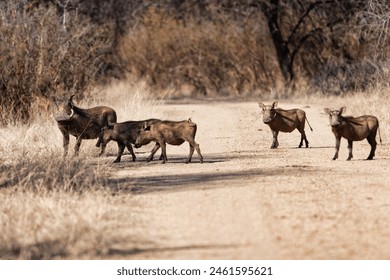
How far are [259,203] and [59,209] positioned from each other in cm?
206

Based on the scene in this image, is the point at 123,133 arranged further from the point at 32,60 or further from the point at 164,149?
the point at 32,60

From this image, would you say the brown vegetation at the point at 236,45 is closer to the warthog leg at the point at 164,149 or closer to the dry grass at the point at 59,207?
the warthog leg at the point at 164,149

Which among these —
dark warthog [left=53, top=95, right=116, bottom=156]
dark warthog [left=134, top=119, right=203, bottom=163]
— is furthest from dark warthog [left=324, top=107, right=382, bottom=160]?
dark warthog [left=53, top=95, right=116, bottom=156]

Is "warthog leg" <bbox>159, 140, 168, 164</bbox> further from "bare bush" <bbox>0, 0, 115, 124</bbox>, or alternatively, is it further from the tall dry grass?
"bare bush" <bbox>0, 0, 115, 124</bbox>

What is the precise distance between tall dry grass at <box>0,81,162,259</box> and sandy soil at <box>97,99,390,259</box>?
0.63ft

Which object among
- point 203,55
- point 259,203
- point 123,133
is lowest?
point 259,203

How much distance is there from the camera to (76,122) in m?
16.1

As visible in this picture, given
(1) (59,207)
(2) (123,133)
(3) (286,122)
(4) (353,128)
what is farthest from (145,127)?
(1) (59,207)

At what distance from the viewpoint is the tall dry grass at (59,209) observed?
873 cm

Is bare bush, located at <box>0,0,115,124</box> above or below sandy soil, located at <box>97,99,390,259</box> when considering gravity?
above

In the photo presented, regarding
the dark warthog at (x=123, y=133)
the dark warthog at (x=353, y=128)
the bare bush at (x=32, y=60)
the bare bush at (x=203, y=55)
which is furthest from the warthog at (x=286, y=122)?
the bare bush at (x=203, y=55)

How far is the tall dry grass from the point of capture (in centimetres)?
873

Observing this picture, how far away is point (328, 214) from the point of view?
9.93 metres

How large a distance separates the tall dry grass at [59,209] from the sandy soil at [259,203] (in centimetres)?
19
